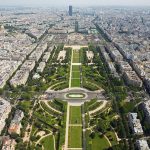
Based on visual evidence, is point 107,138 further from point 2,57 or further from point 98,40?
point 98,40

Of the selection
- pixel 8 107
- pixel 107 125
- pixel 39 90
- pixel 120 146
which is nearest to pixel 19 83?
pixel 39 90

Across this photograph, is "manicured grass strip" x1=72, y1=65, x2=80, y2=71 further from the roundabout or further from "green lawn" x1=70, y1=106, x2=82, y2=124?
"green lawn" x1=70, y1=106, x2=82, y2=124

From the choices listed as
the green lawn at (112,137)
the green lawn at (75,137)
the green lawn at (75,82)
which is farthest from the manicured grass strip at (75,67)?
the green lawn at (112,137)

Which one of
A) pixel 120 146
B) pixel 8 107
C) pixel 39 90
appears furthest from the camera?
pixel 39 90

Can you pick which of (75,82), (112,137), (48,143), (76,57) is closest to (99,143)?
(112,137)

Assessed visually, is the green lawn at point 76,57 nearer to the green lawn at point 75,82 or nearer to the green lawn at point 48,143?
the green lawn at point 75,82

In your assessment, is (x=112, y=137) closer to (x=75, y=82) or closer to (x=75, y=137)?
(x=75, y=137)
